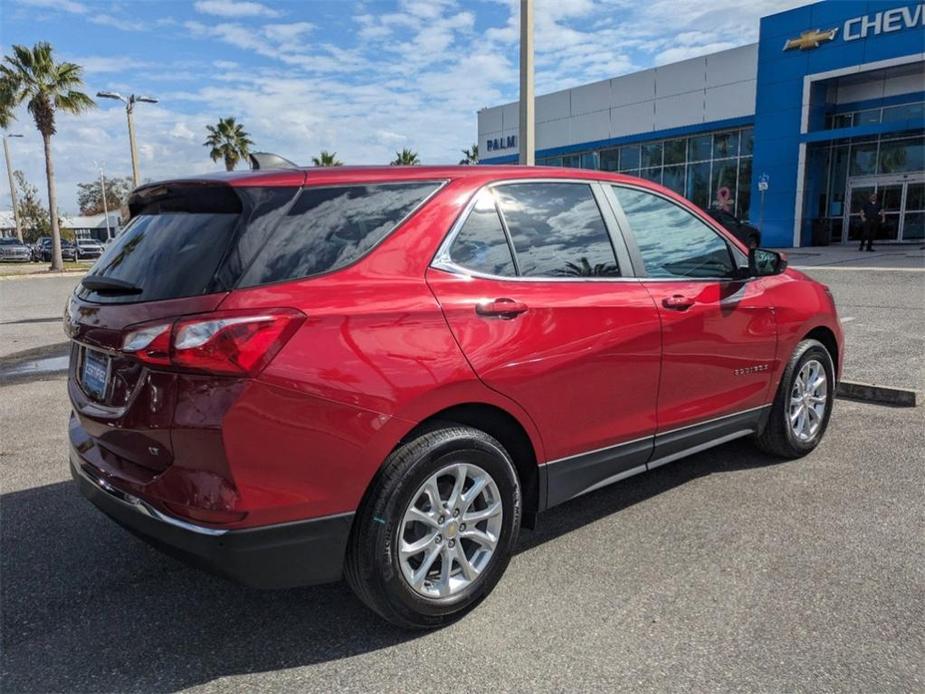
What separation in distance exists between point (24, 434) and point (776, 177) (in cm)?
2687

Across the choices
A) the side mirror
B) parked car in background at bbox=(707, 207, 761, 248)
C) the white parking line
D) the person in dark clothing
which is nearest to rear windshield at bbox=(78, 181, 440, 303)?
the side mirror

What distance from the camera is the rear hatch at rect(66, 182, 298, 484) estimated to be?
227 cm

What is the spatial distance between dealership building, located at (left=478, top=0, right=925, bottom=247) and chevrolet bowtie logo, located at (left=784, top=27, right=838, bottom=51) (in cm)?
4

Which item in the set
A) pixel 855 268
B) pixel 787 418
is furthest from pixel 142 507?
pixel 855 268

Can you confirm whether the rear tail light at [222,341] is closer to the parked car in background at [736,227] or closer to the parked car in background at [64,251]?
the parked car in background at [736,227]

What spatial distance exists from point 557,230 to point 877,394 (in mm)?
3984

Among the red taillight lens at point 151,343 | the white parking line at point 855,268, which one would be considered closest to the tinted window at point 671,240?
the red taillight lens at point 151,343

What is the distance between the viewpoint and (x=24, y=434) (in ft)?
17.1

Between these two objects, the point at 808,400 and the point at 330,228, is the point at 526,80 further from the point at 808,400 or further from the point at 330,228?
the point at 330,228

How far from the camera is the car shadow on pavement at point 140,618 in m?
Answer: 2.43

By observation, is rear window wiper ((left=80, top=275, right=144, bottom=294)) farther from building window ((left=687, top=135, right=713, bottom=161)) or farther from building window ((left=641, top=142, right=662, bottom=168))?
building window ((left=641, top=142, right=662, bottom=168))

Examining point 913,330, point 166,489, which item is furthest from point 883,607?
point 913,330

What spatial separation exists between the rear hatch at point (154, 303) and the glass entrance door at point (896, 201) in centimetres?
2657

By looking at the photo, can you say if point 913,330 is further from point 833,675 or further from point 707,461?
point 833,675
